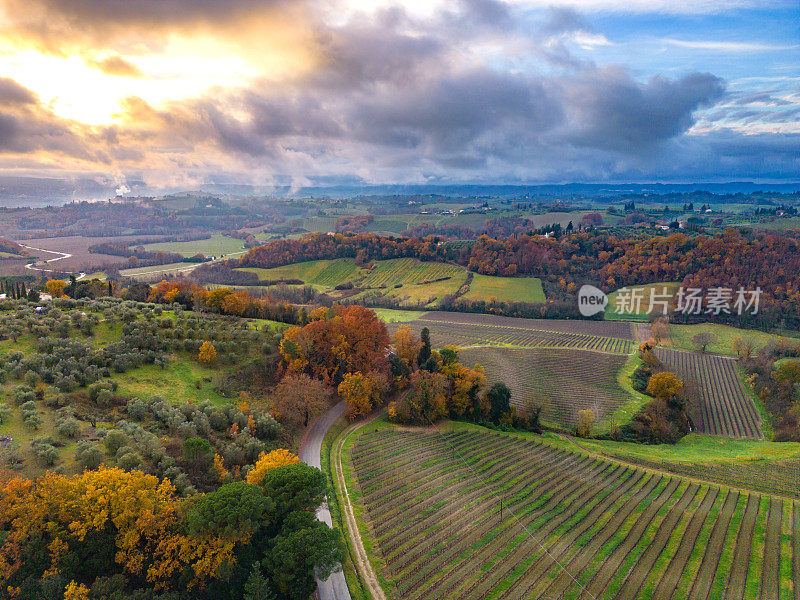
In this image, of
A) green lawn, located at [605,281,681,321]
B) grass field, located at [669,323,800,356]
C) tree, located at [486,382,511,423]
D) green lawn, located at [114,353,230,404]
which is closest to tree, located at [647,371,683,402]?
tree, located at [486,382,511,423]

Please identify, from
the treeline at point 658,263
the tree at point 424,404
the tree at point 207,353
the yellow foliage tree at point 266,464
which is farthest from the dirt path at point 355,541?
the treeline at point 658,263

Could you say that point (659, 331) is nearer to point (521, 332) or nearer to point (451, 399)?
point (521, 332)

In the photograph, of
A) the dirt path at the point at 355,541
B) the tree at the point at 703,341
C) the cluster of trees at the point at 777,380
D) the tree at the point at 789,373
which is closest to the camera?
the dirt path at the point at 355,541

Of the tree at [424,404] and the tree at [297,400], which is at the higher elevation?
the tree at [297,400]

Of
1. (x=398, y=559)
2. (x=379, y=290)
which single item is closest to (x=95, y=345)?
(x=398, y=559)

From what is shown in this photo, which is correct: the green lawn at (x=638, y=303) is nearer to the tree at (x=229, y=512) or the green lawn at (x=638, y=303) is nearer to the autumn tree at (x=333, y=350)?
the autumn tree at (x=333, y=350)

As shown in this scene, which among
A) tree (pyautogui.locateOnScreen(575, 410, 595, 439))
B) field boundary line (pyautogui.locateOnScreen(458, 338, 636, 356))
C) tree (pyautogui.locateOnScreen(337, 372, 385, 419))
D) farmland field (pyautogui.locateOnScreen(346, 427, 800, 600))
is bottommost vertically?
tree (pyautogui.locateOnScreen(575, 410, 595, 439))

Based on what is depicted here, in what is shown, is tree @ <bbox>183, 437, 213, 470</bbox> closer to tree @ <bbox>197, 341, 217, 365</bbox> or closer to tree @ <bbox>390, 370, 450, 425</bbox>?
tree @ <bbox>197, 341, 217, 365</bbox>
